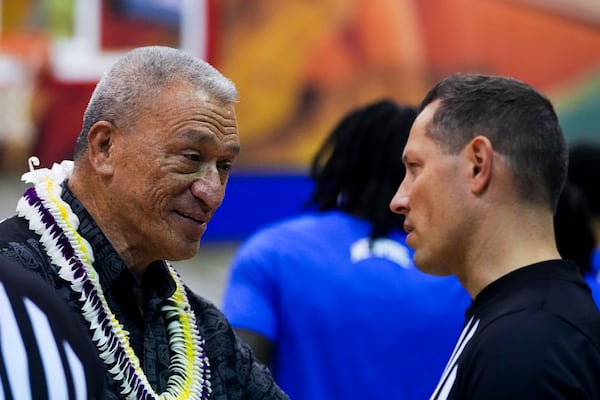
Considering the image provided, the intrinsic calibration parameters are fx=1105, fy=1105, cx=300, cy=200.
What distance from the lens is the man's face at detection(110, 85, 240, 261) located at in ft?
8.20

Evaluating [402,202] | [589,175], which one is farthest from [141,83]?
[589,175]

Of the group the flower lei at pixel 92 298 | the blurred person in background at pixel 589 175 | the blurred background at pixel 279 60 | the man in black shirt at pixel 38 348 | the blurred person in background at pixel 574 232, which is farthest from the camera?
the blurred background at pixel 279 60

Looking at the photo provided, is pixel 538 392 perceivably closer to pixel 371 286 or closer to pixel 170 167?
pixel 170 167

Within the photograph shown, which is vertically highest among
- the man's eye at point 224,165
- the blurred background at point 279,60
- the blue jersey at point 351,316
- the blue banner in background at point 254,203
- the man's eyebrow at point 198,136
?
the man's eyebrow at point 198,136

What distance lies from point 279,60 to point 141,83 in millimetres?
6209

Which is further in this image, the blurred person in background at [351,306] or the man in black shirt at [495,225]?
the blurred person in background at [351,306]

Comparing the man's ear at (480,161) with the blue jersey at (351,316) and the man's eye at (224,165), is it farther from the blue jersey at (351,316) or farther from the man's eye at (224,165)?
the blue jersey at (351,316)

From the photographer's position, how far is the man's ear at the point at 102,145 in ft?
8.26

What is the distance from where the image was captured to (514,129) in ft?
7.89

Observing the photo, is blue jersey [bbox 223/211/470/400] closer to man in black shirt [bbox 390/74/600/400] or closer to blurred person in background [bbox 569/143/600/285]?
man in black shirt [bbox 390/74/600/400]

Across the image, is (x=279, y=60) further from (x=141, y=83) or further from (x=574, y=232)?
(x=141, y=83)

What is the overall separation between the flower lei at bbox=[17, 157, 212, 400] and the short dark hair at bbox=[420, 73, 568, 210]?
2.55 feet

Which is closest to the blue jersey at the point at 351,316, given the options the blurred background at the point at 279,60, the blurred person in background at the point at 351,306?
the blurred person in background at the point at 351,306

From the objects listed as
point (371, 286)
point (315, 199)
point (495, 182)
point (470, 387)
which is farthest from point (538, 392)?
point (315, 199)
